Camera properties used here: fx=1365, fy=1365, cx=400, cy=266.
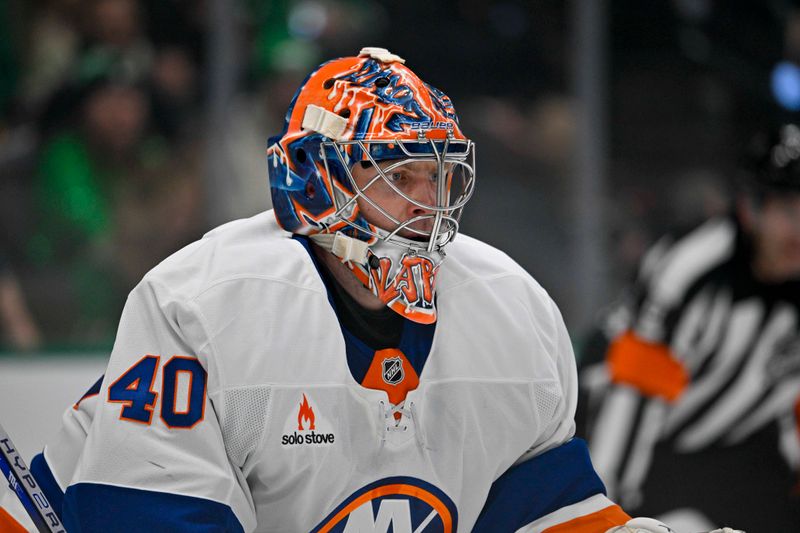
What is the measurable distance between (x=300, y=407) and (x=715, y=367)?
2010 millimetres

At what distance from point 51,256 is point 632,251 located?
5.93ft

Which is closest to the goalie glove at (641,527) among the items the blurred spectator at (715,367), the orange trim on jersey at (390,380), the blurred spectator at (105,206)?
the orange trim on jersey at (390,380)

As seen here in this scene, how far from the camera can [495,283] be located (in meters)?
2.08

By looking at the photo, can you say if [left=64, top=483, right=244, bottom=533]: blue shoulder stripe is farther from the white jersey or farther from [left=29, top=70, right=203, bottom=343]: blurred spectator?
[left=29, top=70, right=203, bottom=343]: blurred spectator

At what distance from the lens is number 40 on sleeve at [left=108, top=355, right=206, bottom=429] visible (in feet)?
5.82

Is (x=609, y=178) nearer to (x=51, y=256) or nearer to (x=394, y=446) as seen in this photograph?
(x=51, y=256)

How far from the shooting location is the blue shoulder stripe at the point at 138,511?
1.73 meters

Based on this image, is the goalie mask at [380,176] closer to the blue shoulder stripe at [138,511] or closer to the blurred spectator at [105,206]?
the blue shoulder stripe at [138,511]


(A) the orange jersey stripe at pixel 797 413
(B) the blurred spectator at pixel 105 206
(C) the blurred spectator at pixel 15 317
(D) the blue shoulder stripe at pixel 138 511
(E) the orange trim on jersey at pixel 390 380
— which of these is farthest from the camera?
(B) the blurred spectator at pixel 105 206

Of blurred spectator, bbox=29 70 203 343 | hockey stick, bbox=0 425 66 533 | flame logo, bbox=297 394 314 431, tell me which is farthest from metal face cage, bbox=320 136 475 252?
blurred spectator, bbox=29 70 203 343

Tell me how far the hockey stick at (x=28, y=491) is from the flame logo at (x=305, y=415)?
0.36 meters

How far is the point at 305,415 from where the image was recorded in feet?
6.07

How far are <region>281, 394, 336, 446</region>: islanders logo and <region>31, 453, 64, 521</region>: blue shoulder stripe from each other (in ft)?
1.10

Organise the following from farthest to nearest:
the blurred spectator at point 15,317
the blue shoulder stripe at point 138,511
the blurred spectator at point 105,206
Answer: the blurred spectator at point 105,206 → the blurred spectator at point 15,317 → the blue shoulder stripe at point 138,511
